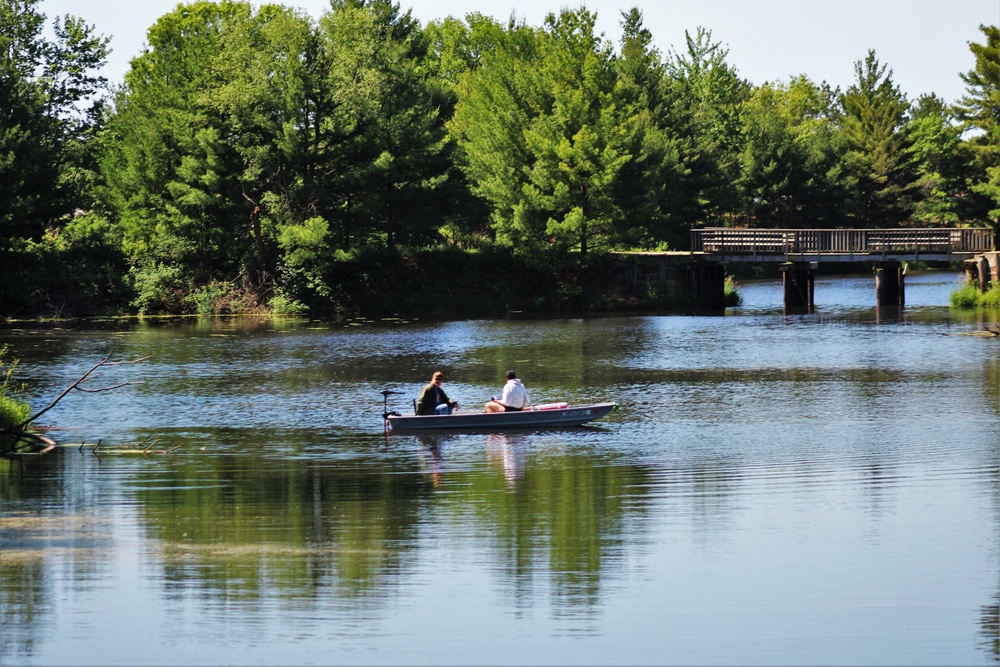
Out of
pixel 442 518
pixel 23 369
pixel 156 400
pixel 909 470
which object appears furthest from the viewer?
pixel 23 369

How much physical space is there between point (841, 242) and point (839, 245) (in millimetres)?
709

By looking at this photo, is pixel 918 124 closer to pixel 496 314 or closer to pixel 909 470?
pixel 496 314

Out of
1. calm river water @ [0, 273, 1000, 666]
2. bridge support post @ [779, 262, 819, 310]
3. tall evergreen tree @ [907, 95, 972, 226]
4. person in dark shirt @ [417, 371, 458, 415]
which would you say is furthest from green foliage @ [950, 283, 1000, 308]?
person in dark shirt @ [417, 371, 458, 415]

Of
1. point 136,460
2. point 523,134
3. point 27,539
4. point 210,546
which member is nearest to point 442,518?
point 210,546

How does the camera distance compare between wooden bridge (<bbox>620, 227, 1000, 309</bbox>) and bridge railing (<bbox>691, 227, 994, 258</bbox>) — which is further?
bridge railing (<bbox>691, 227, 994, 258</bbox>)

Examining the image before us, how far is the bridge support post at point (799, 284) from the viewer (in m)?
73.8

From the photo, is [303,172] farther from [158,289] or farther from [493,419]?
[493,419]

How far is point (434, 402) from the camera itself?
30.2 meters

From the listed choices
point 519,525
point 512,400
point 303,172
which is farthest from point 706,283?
point 519,525

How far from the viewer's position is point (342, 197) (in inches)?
2734

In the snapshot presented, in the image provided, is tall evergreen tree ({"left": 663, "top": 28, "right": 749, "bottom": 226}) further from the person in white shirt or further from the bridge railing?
the person in white shirt

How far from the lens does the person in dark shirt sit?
30109mm

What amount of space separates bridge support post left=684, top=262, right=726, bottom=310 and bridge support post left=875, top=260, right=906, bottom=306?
8268 mm

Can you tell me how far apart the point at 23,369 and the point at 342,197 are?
90.6 feet
